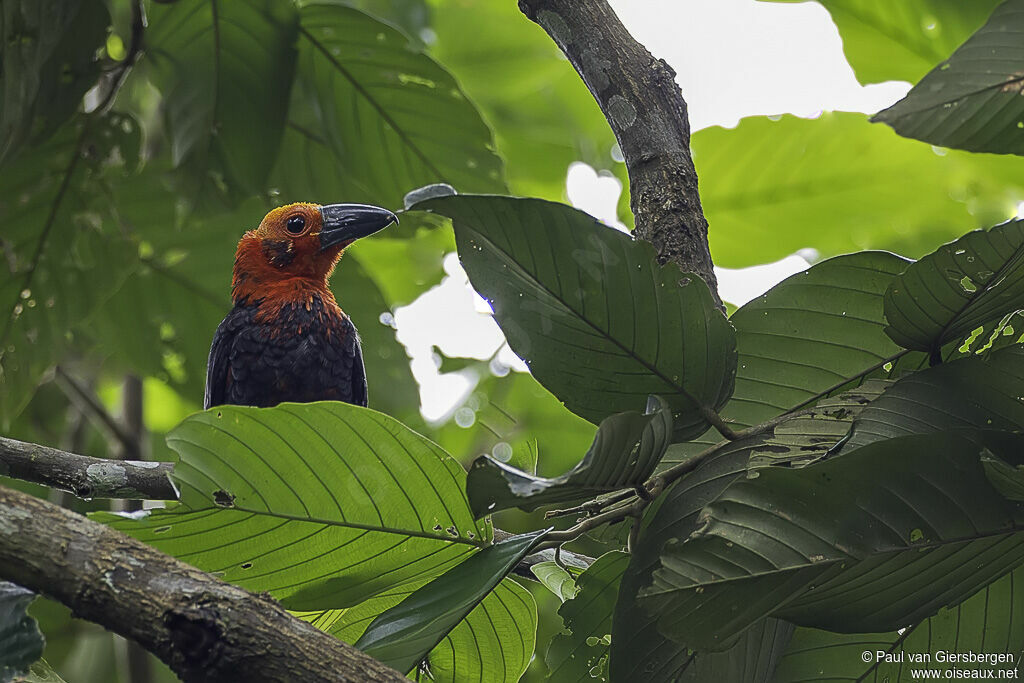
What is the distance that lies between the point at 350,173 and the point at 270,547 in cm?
204

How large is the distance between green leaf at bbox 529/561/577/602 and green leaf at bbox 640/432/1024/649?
1.38ft

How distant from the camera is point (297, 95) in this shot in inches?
126

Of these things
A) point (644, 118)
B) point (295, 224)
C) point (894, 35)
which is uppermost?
point (894, 35)

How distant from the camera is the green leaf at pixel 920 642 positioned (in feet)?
4.31

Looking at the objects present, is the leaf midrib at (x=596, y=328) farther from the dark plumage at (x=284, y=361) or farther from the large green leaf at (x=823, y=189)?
the large green leaf at (x=823, y=189)

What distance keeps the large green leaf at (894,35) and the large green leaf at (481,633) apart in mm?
2053

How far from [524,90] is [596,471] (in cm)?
287

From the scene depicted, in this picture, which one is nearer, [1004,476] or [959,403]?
[1004,476]

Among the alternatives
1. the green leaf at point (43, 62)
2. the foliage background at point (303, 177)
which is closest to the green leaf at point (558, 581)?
the foliage background at point (303, 177)

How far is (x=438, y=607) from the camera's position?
118 cm

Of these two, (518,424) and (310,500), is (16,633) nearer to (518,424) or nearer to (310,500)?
(310,500)

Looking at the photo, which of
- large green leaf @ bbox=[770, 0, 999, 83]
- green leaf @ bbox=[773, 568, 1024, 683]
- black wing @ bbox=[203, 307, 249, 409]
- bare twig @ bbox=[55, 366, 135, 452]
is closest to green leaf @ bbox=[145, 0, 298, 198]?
black wing @ bbox=[203, 307, 249, 409]

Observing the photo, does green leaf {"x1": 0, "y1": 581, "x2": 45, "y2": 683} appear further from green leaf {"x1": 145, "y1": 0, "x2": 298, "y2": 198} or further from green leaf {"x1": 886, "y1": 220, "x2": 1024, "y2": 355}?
green leaf {"x1": 145, "y1": 0, "x2": 298, "y2": 198}

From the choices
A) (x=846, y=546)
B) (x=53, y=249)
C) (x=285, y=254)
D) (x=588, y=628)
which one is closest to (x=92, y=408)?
(x=53, y=249)
